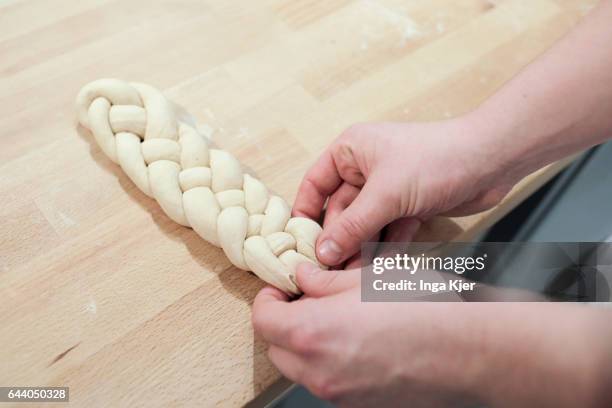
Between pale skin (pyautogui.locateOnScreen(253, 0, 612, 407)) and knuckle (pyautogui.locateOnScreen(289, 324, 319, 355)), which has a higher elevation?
pale skin (pyautogui.locateOnScreen(253, 0, 612, 407))

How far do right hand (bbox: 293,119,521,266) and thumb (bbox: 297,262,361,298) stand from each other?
0.05 metres

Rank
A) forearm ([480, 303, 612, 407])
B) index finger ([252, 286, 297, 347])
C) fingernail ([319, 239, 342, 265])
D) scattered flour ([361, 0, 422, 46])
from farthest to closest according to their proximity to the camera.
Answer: scattered flour ([361, 0, 422, 46]) → fingernail ([319, 239, 342, 265]) → index finger ([252, 286, 297, 347]) → forearm ([480, 303, 612, 407])

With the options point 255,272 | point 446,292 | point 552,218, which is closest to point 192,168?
point 255,272

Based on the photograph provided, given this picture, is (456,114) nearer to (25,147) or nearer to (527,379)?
(527,379)

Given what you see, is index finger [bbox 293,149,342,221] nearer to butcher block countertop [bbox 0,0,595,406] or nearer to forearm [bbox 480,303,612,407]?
butcher block countertop [bbox 0,0,595,406]

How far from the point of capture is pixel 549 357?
567mm

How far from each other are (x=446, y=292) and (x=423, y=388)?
0.14 m

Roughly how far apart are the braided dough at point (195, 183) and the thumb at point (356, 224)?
0.13ft

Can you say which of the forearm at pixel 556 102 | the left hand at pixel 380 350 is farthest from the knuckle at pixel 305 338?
the forearm at pixel 556 102

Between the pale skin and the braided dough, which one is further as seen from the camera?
the braided dough

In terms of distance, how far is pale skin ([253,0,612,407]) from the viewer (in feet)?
1.89

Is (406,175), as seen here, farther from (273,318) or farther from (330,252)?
(273,318)

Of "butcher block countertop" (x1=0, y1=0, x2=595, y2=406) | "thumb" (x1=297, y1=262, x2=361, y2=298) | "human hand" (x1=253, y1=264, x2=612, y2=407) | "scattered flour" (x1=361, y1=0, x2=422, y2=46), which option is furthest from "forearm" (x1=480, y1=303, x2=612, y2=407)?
"scattered flour" (x1=361, y1=0, x2=422, y2=46)

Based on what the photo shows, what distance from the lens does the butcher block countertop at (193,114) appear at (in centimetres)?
77
